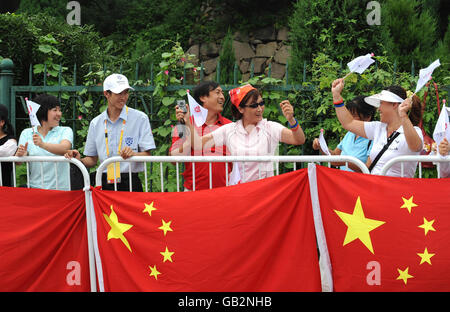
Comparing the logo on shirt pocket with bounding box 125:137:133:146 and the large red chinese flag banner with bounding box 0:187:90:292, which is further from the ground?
the logo on shirt pocket with bounding box 125:137:133:146

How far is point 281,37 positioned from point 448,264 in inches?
530

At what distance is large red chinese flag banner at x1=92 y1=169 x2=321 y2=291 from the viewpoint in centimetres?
419

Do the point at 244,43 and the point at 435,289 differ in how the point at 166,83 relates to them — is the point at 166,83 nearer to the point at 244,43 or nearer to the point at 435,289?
the point at 435,289

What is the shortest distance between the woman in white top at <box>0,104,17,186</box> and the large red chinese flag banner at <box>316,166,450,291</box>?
266cm

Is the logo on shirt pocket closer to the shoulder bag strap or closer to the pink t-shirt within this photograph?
the pink t-shirt

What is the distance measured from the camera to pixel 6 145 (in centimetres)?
538

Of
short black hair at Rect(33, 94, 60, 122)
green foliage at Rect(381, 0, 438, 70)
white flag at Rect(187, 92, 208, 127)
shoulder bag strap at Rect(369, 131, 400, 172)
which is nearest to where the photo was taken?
white flag at Rect(187, 92, 208, 127)

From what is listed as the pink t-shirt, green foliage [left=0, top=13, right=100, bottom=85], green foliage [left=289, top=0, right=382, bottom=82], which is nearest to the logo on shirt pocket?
the pink t-shirt

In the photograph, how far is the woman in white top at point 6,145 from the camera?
502cm

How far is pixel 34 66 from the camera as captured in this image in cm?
770

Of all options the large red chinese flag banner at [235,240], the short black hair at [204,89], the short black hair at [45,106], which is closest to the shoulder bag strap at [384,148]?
the large red chinese flag banner at [235,240]

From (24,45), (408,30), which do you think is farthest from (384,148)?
(408,30)

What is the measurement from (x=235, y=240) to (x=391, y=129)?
5.02 ft

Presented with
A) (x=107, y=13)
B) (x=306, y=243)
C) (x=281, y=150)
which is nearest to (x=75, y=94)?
(x=281, y=150)
